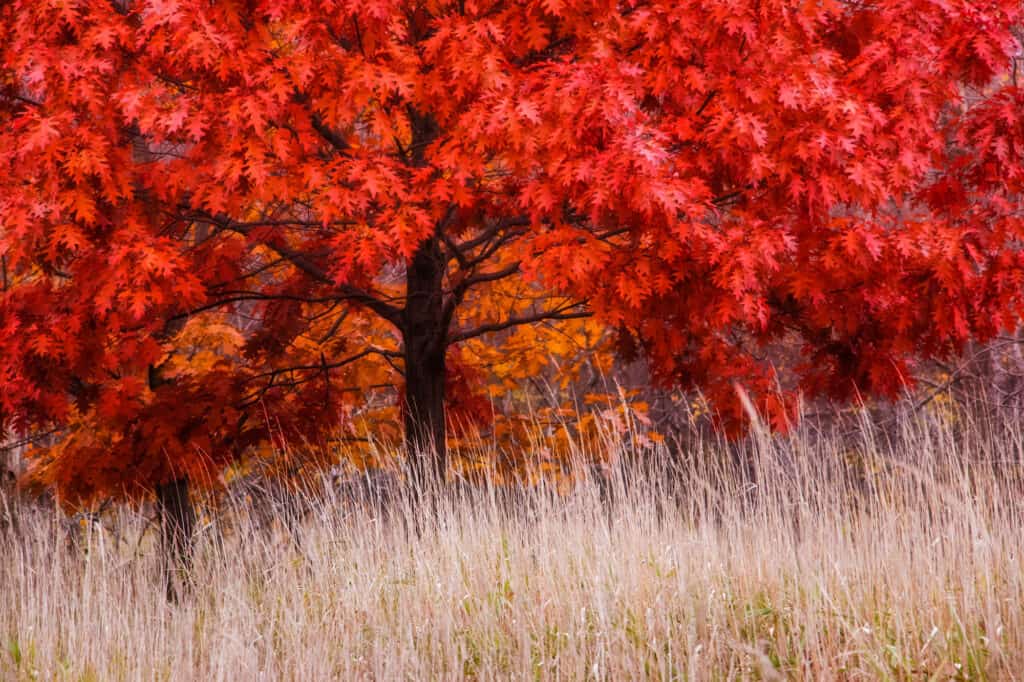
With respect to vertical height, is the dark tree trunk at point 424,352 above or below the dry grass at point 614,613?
above

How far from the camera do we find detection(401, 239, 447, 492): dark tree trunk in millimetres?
7609

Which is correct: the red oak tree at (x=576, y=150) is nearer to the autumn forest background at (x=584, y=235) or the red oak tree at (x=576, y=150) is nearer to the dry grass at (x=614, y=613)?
the autumn forest background at (x=584, y=235)

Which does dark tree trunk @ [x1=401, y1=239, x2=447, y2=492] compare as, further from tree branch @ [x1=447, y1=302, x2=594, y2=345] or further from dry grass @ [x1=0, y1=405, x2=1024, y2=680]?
dry grass @ [x1=0, y1=405, x2=1024, y2=680]

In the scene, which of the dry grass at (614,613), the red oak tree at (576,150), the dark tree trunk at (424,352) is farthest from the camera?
the dark tree trunk at (424,352)

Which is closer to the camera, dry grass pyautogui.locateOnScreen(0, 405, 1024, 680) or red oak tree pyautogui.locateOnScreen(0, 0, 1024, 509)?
dry grass pyautogui.locateOnScreen(0, 405, 1024, 680)

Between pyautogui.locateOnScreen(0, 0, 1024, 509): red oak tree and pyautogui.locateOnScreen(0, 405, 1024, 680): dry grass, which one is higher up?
pyautogui.locateOnScreen(0, 0, 1024, 509): red oak tree

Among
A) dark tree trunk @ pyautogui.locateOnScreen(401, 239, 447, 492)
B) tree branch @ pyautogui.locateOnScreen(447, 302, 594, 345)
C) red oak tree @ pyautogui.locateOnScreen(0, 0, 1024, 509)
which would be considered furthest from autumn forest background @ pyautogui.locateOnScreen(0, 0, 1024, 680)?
dark tree trunk @ pyautogui.locateOnScreen(401, 239, 447, 492)

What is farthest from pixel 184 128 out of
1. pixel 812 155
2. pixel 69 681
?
pixel 812 155

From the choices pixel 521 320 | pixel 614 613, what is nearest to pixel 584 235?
pixel 614 613

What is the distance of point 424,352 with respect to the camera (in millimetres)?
7676

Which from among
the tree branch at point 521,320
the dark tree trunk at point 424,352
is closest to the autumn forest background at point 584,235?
the tree branch at point 521,320

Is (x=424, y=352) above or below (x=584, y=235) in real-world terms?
below

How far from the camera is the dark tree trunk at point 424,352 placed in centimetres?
761

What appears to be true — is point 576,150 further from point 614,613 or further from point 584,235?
point 614,613
